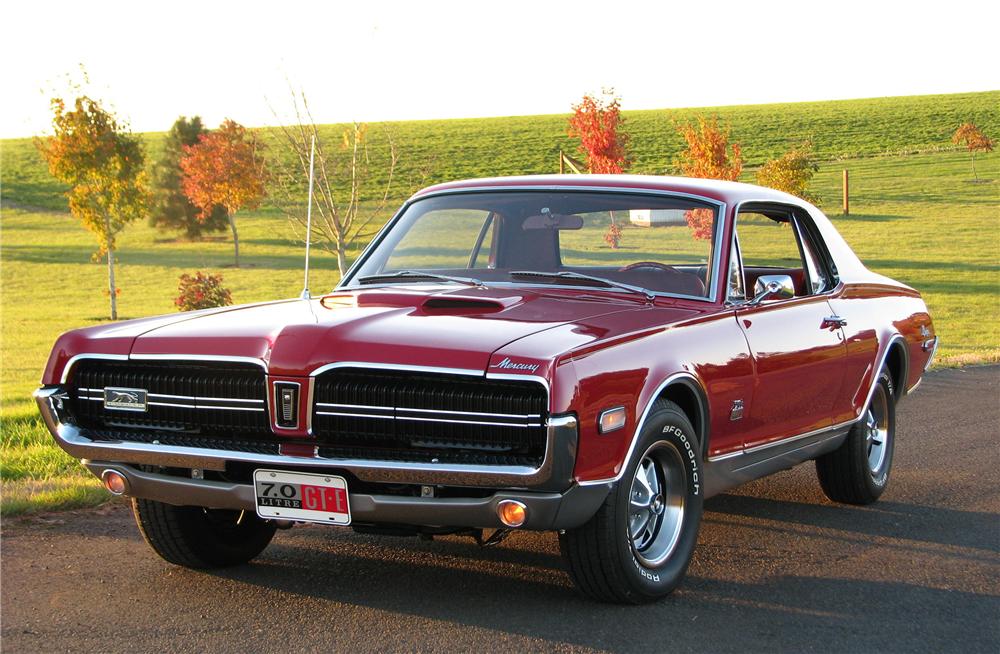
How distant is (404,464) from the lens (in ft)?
14.2

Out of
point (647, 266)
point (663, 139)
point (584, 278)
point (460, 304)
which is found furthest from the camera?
point (663, 139)

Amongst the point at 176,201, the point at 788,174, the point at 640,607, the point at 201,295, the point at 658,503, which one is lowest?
the point at 201,295

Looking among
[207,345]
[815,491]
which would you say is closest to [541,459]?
[207,345]

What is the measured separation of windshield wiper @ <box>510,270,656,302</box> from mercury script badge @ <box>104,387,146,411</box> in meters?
1.90

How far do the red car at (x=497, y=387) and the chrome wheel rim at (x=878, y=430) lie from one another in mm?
715

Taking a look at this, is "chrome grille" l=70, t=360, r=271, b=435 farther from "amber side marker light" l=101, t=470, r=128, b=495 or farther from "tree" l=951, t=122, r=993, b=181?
"tree" l=951, t=122, r=993, b=181

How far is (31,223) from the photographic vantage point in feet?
207

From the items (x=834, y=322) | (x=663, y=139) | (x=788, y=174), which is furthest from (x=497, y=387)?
(x=663, y=139)

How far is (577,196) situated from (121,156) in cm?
3428

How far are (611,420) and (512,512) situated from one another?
1.60 feet

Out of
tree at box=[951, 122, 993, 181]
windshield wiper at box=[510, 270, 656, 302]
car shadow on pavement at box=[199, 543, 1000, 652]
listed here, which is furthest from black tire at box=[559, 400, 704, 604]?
tree at box=[951, 122, 993, 181]

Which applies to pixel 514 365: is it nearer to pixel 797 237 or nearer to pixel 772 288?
pixel 772 288

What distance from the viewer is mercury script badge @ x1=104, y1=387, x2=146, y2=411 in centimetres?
482

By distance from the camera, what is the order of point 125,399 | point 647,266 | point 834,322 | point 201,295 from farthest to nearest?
point 201,295 < point 834,322 < point 647,266 < point 125,399
